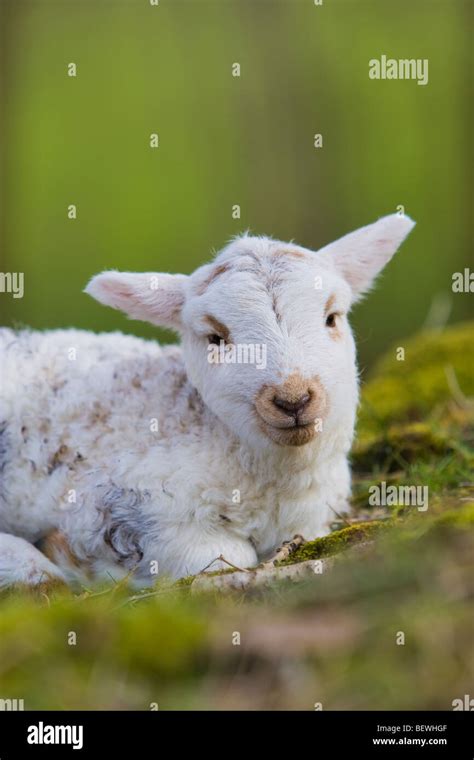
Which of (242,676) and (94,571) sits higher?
(94,571)

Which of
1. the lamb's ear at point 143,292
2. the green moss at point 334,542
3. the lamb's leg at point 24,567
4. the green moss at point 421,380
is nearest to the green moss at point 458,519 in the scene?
the green moss at point 334,542

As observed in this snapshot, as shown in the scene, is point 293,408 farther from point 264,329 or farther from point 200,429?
point 200,429

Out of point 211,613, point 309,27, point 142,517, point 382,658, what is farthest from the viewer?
point 309,27

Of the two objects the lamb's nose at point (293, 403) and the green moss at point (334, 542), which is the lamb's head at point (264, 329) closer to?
the lamb's nose at point (293, 403)

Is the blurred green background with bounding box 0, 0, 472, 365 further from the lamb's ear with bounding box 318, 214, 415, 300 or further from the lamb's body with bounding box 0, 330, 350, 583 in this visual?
the lamb's body with bounding box 0, 330, 350, 583

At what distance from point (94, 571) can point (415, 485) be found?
245cm

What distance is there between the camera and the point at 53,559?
7.48m

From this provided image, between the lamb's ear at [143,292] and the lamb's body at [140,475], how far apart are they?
1.51ft

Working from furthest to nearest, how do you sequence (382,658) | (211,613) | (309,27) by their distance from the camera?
(309,27), (211,613), (382,658)

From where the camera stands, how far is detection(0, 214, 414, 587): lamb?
682 centimetres

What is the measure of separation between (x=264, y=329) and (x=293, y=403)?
0.55 meters

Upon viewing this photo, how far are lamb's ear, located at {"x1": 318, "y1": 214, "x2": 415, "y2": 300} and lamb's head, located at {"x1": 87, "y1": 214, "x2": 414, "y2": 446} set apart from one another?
0.02 m

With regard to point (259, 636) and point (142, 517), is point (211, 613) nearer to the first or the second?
point (259, 636)
